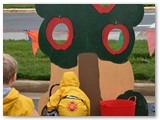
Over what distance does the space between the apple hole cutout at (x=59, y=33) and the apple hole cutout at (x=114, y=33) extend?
35 centimetres

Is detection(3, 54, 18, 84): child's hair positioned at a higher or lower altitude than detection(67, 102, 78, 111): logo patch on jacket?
higher

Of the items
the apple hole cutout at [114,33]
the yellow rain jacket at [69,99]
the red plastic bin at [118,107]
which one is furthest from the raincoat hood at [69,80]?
the apple hole cutout at [114,33]

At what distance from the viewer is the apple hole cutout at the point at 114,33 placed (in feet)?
14.0

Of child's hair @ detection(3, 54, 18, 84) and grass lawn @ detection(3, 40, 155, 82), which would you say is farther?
grass lawn @ detection(3, 40, 155, 82)

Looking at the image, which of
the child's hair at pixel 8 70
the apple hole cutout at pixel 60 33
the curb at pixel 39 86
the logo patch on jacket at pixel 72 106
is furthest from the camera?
the curb at pixel 39 86

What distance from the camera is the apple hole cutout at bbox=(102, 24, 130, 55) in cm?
425

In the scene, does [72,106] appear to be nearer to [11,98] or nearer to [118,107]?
[118,107]

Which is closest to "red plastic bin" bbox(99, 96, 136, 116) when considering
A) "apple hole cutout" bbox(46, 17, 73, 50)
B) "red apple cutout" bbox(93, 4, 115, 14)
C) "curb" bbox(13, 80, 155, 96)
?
"curb" bbox(13, 80, 155, 96)

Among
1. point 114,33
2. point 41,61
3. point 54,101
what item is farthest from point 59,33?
point 54,101

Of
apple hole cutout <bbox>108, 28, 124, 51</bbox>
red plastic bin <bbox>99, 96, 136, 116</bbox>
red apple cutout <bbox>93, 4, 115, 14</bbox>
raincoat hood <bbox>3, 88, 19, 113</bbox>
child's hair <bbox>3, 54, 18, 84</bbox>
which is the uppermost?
red apple cutout <bbox>93, 4, 115, 14</bbox>

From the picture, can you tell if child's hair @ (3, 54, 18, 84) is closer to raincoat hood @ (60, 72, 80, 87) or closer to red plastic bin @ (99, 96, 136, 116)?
raincoat hood @ (60, 72, 80, 87)

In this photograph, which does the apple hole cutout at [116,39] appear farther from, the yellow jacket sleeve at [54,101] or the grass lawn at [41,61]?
the yellow jacket sleeve at [54,101]

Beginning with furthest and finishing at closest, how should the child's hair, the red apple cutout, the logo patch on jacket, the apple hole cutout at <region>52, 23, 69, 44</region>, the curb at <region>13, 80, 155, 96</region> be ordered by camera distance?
1. the curb at <region>13, 80, 155, 96</region>
2. the apple hole cutout at <region>52, 23, 69, 44</region>
3. the red apple cutout
4. the logo patch on jacket
5. the child's hair

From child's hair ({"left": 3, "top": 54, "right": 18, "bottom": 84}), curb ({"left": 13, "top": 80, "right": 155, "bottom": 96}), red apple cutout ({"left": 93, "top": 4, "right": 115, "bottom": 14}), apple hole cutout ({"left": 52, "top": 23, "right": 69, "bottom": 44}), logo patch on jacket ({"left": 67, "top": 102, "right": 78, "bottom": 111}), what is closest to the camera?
child's hair ({"left": 3, "top": 54, "right": 18, "bottom": 84})
